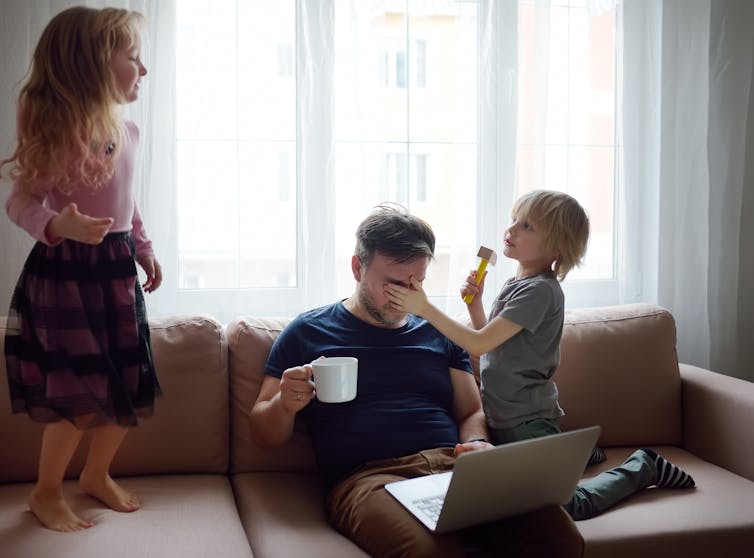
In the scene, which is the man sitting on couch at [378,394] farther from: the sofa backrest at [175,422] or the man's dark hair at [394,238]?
the sofa backrest at [175,422]

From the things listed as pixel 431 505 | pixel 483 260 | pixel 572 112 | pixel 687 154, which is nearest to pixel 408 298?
pixel 483 260

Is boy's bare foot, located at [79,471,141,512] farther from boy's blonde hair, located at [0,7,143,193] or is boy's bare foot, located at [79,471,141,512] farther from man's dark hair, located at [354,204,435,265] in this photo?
man's dark hair, located at [354,204,435,265]

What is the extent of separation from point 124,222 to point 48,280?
0.20 meters

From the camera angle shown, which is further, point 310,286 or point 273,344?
point 310,286

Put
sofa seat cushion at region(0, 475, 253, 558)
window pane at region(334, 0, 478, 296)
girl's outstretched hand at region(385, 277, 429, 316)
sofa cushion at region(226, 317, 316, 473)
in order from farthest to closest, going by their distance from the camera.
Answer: window pane at region(334, 0, 478, 296)
sofa cushion at region(226, 317, 316, 473)
girl's outstretched hand at region(385, 277, 429, 316)
sofa seat cushion at region(0, 475, 253, 558)

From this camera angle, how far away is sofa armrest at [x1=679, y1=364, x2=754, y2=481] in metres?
2.27

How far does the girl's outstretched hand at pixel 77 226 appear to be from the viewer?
1528mm

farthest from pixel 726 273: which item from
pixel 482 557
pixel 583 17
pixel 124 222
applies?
pixel 124 222

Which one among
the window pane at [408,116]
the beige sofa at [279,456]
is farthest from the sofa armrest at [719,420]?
the window pane at [408,116]

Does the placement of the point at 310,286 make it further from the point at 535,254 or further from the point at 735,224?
the point at 735,224

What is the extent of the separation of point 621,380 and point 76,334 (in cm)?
160

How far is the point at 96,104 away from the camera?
159 centimetres

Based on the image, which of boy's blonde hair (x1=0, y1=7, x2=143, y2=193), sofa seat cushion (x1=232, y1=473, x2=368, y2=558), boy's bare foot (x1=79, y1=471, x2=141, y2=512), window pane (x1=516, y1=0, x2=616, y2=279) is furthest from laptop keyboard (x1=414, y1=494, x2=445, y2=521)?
window pane (x1=516, y1=0, x2=616, y2=279)

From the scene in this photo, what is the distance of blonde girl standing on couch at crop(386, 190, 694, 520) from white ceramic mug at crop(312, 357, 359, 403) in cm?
38
